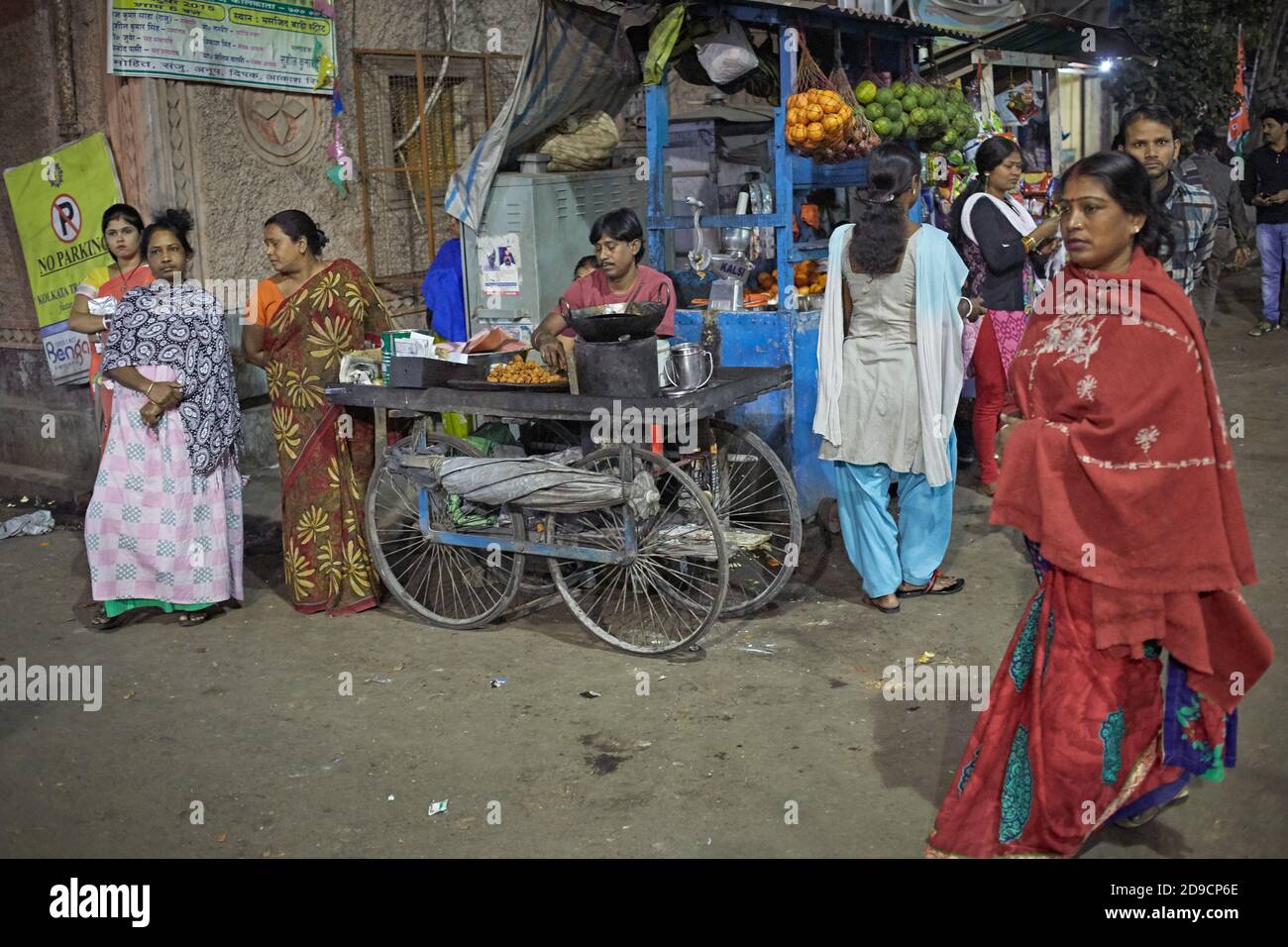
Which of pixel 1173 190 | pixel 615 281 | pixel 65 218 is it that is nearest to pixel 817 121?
pixel 615 281

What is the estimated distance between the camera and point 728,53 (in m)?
6.43

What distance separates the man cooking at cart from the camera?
5.69 metres

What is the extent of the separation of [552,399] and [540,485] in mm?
340

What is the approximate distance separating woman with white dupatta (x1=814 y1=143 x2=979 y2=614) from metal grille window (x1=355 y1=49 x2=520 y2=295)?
14.1ft

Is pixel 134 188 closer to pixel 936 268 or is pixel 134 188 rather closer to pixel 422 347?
pixel 422 347

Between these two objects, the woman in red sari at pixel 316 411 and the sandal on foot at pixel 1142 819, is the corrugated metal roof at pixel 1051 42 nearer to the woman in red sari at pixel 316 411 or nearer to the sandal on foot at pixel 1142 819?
the woman in red sari at pixel 316 411

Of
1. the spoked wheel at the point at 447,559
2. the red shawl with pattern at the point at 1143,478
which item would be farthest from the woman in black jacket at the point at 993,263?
the red shawl with pattern at the point at 1143,478

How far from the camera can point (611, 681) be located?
16.2 ft

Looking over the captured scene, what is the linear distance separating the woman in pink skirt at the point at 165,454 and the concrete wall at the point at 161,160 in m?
2.05

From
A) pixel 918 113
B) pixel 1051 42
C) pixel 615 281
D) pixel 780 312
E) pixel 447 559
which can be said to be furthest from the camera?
pixel 1051 42

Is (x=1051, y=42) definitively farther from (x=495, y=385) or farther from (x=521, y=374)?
(x=495, y=385)

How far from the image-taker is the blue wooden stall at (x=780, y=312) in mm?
A: 6320

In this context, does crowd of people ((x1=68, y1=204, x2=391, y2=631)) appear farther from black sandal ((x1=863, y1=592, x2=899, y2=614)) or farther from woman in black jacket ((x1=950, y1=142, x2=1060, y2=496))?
woman in black jacket ((x1=950, y1=142, x2=1060, y2=496))

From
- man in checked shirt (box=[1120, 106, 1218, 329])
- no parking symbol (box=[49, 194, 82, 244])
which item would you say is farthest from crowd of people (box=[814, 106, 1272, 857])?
no parking symbol (box=[49, 194, 82, 244])
